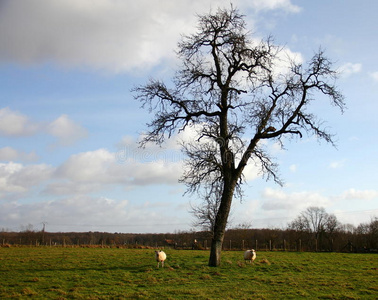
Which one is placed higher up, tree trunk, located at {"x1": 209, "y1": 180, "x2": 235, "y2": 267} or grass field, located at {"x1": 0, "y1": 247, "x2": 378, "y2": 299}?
tree trunk, located at {"x1": 209, "y1": 180, "x2": 235, "y2": 267}

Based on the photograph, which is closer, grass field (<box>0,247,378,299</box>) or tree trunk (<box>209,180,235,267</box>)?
grass field (<box>0,247,378,299</box>)

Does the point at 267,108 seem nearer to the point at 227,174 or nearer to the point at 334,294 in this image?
the point at 227,174

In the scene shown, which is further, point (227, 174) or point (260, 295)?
point (227, 174)

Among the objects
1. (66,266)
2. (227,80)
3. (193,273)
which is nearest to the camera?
(193,273)

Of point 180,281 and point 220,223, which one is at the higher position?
point 220,223

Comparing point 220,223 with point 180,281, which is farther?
point 220,223

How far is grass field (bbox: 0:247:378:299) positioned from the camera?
13.3 meters

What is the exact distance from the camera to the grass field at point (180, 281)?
43.5ft

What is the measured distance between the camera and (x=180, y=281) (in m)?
15.9

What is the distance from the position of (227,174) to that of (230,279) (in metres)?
6.14

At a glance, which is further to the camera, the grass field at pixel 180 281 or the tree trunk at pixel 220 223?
the tree trunk at pixel 220 223

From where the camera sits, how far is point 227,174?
809 inches

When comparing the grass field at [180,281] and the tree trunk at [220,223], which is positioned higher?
the tree trunk at [220,223]

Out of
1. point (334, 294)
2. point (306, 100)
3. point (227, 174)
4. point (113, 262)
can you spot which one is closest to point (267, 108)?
point (306, 100)
